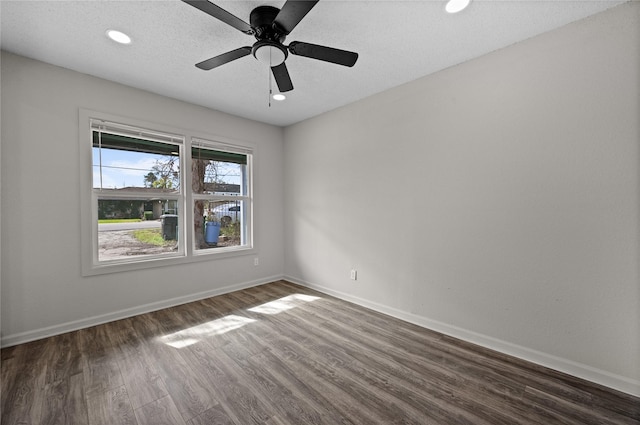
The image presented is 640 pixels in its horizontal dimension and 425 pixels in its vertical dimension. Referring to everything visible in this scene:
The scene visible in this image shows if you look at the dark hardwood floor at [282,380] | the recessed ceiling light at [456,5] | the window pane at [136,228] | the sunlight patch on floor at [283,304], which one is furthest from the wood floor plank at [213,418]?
the recessed ceiling light at [456,5]

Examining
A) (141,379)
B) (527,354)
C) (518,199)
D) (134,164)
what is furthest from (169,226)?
(527,354)

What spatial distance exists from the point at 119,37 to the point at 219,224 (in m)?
2.40

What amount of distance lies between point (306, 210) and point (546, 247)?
288 cm

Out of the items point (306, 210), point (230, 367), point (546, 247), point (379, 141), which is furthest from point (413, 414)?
point (306, 210)

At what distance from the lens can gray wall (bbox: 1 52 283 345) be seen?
91.1 inches

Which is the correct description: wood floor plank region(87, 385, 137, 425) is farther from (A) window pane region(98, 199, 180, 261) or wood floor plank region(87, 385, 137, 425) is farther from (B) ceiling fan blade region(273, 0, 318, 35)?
(B) ceiling fan blade region(273, 0, 318, 35)

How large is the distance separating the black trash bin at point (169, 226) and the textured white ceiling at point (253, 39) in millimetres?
1533

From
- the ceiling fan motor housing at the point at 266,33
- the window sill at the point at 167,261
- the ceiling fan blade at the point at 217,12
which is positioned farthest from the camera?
the window sill at the point at 167,261

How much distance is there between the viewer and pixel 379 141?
3137 millimetres

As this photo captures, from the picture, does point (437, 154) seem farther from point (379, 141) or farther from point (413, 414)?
point (413, 414)

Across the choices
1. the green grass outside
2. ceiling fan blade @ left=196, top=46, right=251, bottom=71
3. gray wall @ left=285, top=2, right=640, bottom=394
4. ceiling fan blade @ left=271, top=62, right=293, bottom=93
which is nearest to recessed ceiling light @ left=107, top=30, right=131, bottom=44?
ceiling fan blade @ left=196, top=46, right=251, bottom=71

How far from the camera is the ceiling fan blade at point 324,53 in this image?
1.76 meters

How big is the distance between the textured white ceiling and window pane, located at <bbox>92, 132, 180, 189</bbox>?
0.67 metres

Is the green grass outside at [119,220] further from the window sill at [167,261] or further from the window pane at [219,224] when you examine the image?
the window pane at [219,224]
